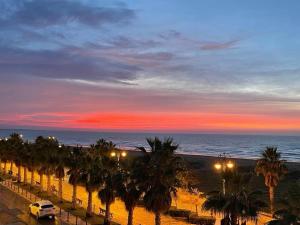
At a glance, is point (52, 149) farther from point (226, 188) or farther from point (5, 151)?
point (226, 188)

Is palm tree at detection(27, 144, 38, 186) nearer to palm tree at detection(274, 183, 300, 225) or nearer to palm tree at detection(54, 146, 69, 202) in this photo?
palm tree at detection(54, 146, 69, 202)

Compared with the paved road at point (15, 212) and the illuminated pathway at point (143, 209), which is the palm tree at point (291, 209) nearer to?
the illuminated pathway at point (143, 209)

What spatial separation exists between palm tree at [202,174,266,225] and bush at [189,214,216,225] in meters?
13.4

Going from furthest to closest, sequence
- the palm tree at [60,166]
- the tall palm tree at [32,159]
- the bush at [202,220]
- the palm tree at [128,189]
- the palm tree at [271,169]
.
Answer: the tall palm tree at [32,159], the palm tree at [60,166], the palm tree at [271,169], the bush at [202,220], the palm tree at [128,189]

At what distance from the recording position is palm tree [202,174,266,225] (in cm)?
2641

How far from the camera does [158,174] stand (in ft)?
104

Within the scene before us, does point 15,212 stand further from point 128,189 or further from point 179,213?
point 179,213

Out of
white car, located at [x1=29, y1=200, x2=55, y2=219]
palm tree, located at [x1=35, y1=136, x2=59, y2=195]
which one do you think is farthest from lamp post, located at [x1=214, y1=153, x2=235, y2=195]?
palm tree, located at [x1=35, y1=136, x2=59, y2=195]

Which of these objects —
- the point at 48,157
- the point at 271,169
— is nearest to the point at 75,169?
the point at 48,157

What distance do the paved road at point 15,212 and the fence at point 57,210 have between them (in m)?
0.92

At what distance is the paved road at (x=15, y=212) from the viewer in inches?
1571

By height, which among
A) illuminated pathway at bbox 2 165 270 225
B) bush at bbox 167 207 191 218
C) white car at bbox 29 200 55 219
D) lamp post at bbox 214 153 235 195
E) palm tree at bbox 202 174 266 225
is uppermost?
lamp post at bbox 214 153 235 195

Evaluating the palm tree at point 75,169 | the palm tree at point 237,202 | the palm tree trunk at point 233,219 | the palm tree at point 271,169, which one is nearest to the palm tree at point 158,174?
the palm tree at point 237,202

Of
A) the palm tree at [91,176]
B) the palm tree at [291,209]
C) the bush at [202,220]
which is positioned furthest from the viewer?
the palm tree at [91,176]
